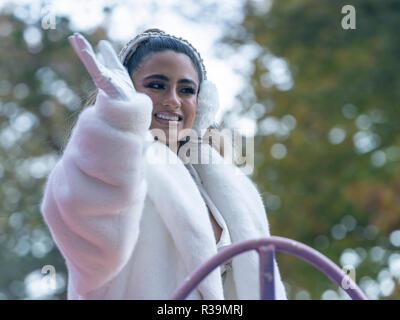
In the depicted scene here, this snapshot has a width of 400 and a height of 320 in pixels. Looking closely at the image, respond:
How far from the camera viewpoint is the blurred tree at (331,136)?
6.75 meters

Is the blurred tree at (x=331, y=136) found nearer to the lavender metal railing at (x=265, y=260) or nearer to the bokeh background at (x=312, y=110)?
the bokeh background at (x=312, y=110)

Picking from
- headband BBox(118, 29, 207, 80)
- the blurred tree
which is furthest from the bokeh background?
headband BBox(118, 29, 207, 80)

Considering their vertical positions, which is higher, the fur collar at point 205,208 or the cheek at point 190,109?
the cheek at point 190,109

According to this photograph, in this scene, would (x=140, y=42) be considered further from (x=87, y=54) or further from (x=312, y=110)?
(x=312, y=110)

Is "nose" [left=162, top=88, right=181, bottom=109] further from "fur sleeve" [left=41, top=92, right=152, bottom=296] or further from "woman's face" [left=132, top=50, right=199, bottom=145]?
"fur sleeve" [left=41, top=92, right=152, bottom=296]

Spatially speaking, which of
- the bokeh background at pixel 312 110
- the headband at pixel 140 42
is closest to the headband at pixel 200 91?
the headband at pixel 140 42

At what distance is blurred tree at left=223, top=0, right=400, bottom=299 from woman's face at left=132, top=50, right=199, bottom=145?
14.9 ft

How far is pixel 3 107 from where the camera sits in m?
8.42

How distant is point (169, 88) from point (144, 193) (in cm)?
49

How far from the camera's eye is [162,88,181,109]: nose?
2.26m

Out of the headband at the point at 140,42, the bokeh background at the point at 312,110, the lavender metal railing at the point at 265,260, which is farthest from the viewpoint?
the bokeh background at the point at 312,110

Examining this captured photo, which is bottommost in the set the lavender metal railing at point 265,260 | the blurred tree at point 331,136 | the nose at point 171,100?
the lavender metal railing at point 265,260

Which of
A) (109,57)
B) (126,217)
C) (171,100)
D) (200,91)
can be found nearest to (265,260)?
(126,217)
